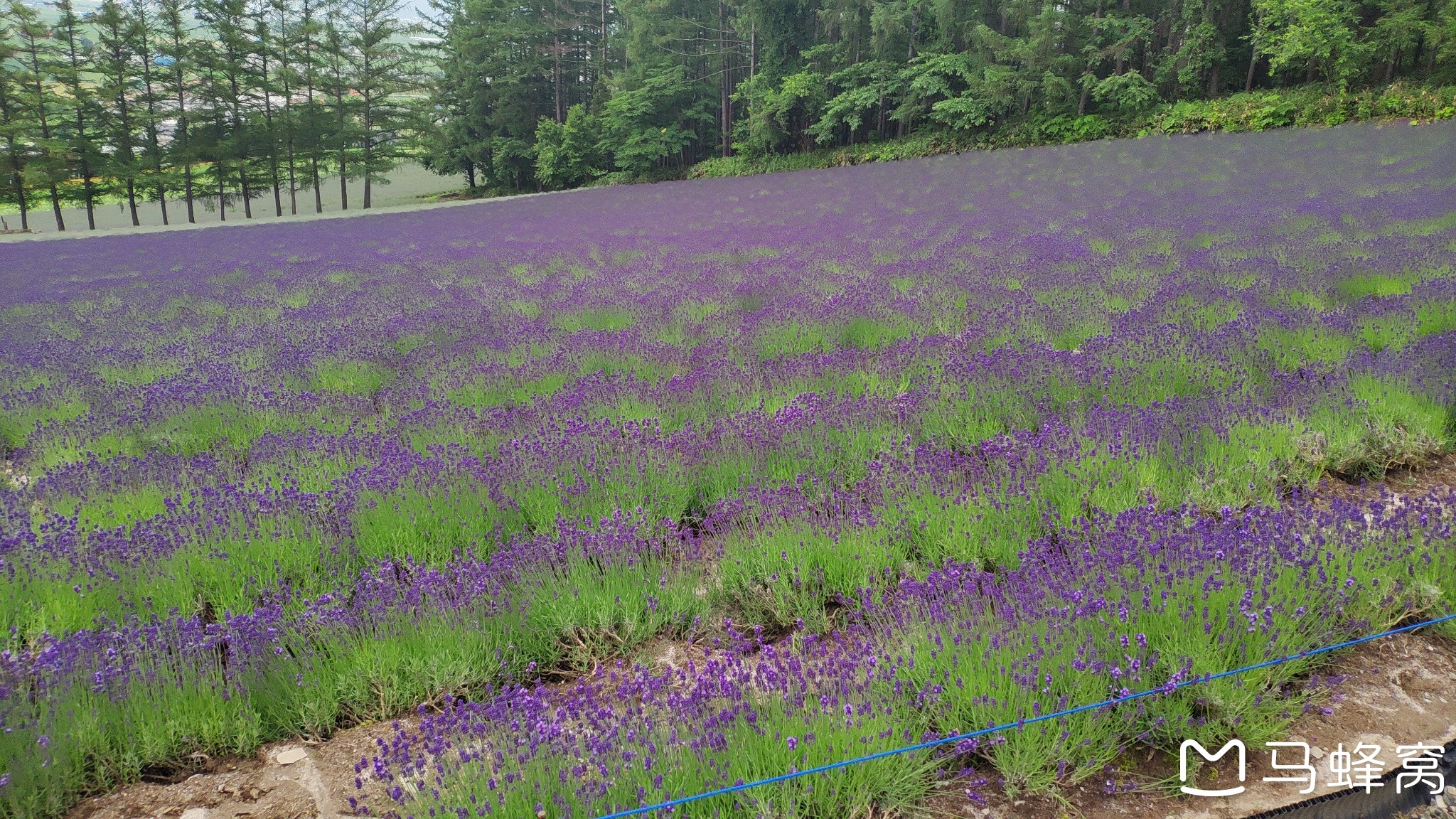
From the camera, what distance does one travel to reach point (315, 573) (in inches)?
109

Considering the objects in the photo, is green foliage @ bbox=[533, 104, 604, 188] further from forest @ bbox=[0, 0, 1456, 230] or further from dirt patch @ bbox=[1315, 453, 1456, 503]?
dirt patch @ bbox=[1315, 453, 1456, 503]

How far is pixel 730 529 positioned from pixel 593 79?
4118cm

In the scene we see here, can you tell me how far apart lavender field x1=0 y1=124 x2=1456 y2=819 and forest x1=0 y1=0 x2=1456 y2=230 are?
17413mm

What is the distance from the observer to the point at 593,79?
3903 centimetres

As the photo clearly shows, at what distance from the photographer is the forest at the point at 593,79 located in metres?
20.7

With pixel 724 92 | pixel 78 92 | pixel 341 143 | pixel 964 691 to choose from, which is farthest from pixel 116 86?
pixel 964 691

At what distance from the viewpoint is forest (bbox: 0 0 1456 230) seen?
20688 millimetres

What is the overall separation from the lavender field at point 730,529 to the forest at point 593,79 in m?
17.4

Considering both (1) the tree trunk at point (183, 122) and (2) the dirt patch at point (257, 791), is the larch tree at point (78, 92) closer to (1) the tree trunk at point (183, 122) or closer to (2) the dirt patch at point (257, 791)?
(1) the tree trunk at point (183, 122)

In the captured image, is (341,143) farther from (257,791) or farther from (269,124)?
(257,791)

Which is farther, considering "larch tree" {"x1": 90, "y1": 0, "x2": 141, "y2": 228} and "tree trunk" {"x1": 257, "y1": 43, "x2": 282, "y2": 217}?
"tree trunk" {"x1": 257, "y1": 43, "x2": 282, "y2": 217}

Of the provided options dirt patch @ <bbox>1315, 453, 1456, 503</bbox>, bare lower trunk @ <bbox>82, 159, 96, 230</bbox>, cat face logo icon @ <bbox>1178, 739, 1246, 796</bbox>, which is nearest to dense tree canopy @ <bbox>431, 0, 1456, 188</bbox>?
bare lower trunk @ <bbox>82, 159, 96, 230</bbox>

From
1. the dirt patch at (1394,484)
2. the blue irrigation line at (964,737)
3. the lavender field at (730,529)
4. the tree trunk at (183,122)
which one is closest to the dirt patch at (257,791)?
the lavender field at (730,529)

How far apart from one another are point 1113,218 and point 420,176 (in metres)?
45.2
